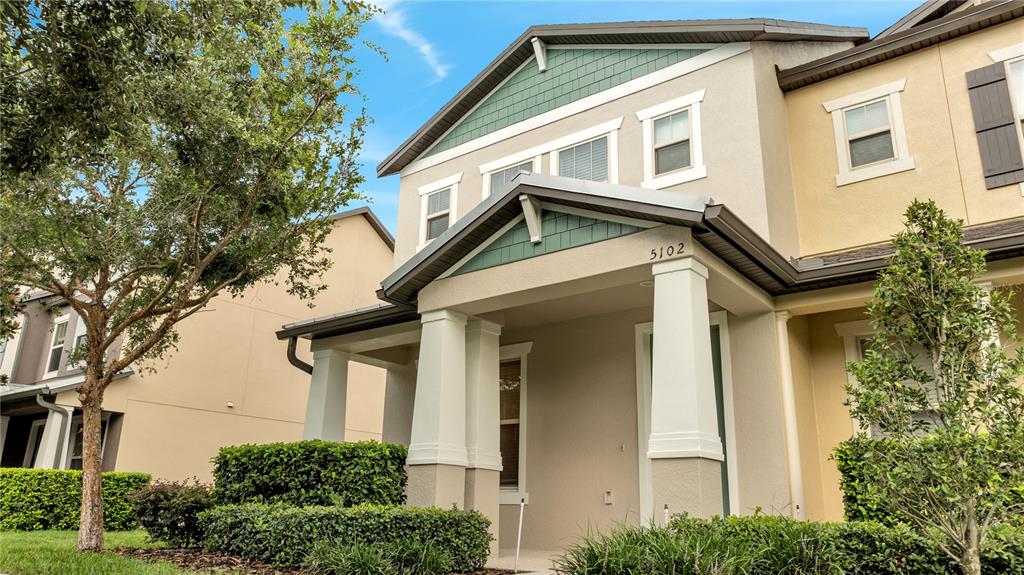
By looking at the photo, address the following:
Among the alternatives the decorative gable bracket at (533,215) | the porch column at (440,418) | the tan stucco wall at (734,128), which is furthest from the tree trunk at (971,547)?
the porch column at (440,418)

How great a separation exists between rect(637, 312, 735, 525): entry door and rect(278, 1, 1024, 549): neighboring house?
3 cm

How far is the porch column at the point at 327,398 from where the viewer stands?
1223 centimetres

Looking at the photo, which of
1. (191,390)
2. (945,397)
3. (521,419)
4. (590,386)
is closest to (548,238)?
(590,386)

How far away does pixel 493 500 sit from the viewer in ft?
32.2

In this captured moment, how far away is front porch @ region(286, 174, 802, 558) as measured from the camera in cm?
758

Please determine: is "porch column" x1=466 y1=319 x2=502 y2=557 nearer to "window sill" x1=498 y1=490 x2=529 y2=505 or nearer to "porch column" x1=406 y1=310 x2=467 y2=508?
"porch column" x1=406 y1=310 x2=467 y2=508

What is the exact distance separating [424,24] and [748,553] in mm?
8731

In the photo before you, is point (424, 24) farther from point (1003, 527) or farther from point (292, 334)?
point (1003, 527)

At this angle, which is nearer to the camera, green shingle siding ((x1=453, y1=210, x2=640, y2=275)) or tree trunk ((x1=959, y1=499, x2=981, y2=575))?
tree trunk ((x1=959, y1=499, x2=981, y2=575))

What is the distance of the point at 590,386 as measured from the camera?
1107 centimetres

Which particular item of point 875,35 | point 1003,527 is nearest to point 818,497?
point 1003,527

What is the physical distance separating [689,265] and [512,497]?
533 cm

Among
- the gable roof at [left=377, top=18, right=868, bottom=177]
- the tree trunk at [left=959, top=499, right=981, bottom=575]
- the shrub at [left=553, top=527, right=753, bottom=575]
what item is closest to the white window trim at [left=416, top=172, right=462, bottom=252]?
the gable roof at [left=377, top=18, right=868, bottom=177]

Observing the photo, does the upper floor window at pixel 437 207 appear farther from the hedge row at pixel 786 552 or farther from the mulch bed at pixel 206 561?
the hedge row at pixel 786 552
